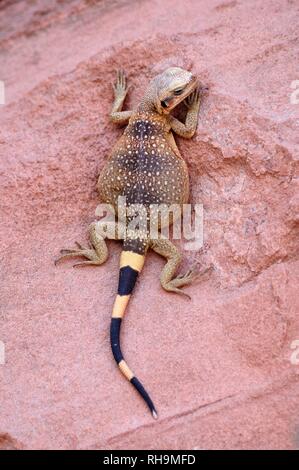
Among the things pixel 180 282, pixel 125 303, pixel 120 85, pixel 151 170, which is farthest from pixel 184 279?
pixel 120 85

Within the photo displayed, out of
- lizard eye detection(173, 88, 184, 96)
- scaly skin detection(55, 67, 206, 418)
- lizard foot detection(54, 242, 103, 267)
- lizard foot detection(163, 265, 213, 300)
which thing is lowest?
lizard foot detection(163, 265, 213, 300)

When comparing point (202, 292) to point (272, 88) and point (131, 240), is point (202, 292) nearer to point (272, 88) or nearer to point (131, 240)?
point (131, 240)

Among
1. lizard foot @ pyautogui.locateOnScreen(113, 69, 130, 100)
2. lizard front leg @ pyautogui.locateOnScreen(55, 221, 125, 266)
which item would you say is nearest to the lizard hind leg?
lizard front leg @ pyautogui.locateOnScreen(55, 221, 125, 266)

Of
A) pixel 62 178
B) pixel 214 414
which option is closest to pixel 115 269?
pixel 62 178

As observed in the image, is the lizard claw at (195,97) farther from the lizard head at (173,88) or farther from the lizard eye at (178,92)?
the lizard eye at (178,92)

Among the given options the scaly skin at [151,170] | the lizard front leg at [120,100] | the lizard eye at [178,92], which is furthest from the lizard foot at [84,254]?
the lizard eye at [178,92]

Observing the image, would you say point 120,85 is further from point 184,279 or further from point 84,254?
point 184,279

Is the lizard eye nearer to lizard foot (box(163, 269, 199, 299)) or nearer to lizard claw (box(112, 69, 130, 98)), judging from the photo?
lizard claw (box(112, 69, 130, 98))
